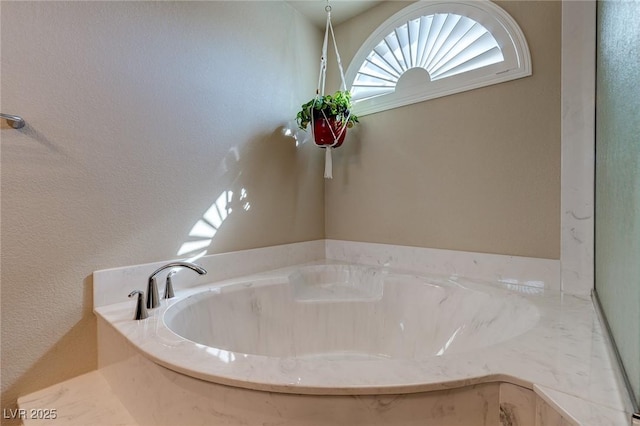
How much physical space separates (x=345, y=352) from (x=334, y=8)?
2.03 m

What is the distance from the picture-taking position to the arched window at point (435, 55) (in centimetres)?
148

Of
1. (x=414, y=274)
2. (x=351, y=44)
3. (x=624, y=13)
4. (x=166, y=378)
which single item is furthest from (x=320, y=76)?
(x=166, y=378)

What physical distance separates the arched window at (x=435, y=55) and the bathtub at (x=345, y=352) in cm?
99

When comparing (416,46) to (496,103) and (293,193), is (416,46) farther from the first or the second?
(293,193)

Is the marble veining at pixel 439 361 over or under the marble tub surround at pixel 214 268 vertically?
under

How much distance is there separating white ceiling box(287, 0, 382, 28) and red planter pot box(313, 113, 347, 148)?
0.75 metres

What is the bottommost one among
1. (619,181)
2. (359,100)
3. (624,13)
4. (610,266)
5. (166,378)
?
(166,378)

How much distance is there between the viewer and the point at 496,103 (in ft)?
4.91

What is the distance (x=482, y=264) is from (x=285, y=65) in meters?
1.57

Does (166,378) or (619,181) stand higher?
(619,181)

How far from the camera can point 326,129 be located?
1.78 m

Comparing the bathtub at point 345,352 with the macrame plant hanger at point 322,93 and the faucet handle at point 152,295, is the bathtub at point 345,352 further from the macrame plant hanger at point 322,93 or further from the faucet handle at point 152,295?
the macrame plant hanger at point 322,93

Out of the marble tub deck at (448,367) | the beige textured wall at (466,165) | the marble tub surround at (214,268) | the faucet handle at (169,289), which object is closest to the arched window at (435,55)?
the beige textured wall at (466,165)

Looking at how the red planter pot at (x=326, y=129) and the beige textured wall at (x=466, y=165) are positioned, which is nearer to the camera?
the beige textured wall at (x=466, y=165)
